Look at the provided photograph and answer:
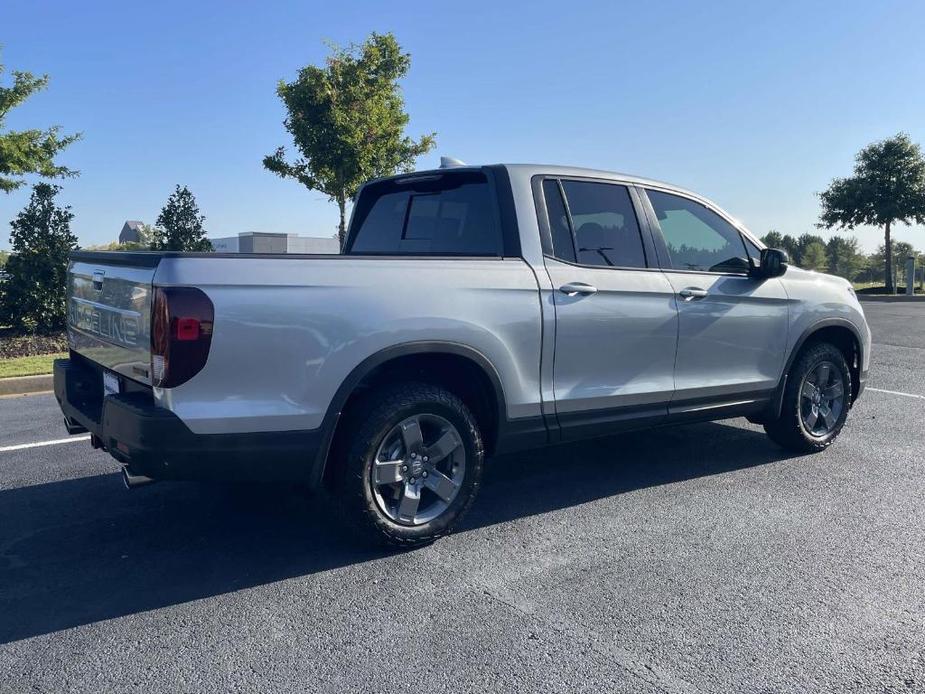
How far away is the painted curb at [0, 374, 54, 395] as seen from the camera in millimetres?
8840

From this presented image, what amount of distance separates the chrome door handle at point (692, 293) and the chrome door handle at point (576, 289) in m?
0.74

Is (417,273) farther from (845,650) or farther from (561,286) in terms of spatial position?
(845,650)

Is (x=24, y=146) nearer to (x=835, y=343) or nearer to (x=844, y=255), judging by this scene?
(x=835, y=343)

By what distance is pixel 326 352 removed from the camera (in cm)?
351

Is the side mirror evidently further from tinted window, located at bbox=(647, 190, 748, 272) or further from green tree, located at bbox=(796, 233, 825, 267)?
green tree, located at bbox=(796, 233, 825, 267)

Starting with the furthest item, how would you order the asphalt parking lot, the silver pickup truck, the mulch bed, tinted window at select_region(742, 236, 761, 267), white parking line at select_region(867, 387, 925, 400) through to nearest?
1. the mulch bed
2. white parking line at select_region(867, 387, 925, 400)
3. tinted window at select_region(742, 236, 761, 267)
4. the silver pickup truck
5. the asphalt parking lot

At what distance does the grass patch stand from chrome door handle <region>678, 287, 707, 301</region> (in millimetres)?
7723

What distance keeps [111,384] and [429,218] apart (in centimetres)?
201

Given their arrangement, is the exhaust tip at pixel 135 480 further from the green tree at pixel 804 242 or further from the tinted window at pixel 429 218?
the green tree at pixel 804 242

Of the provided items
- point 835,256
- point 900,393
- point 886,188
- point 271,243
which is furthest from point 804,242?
point 900,393

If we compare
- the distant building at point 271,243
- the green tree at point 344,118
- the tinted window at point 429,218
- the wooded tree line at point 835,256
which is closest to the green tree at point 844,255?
the wooded tree line at point 835,256

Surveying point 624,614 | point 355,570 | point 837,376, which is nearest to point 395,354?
point 355,570

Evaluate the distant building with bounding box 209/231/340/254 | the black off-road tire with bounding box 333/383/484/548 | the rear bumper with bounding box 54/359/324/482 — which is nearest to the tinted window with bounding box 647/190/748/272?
the black off-road tire with bounding box 333/383/484/548

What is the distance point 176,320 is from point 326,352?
637 mm
